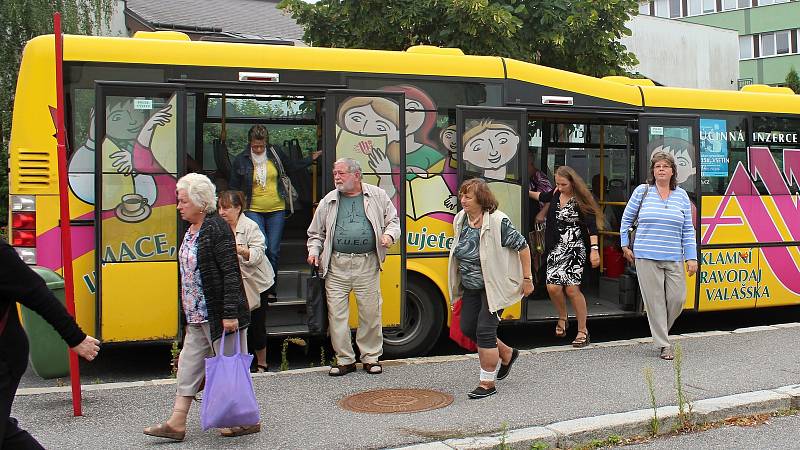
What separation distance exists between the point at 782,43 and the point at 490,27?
134ft

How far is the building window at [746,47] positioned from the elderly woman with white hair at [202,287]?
49.8 m

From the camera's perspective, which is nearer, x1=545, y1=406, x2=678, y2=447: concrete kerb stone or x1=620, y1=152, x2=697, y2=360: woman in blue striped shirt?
x1=545, y1=406, x2=678, y2=447: concrete kerb stone

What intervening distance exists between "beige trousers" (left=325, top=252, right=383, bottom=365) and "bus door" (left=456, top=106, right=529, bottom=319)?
143cm

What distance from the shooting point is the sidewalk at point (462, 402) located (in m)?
5.54

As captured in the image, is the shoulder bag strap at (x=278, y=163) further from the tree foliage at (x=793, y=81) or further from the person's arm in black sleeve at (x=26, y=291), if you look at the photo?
the tree foliage at (x=793, y=81)

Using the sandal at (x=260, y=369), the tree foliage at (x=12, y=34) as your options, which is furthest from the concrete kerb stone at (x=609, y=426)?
the tree foliage at (x=12, y=34)

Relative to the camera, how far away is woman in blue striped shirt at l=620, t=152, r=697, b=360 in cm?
792

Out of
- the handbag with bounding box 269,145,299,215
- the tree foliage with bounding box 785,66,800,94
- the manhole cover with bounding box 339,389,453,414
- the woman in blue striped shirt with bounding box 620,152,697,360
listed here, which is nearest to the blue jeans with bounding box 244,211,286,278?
the handbag with bounding box 269,145,299,215

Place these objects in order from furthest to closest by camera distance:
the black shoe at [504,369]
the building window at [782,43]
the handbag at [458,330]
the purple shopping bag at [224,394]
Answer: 1. the building window at [782,43]
2. the black shoe at [504,369]
3. the handbag at [458,330]
4. the purple shopping bag at [224,394]

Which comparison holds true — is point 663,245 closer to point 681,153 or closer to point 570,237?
point 570,237

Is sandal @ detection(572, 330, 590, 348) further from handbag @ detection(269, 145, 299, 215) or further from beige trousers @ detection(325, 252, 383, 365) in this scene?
handbag @ detection(269, 145, 299, 215)

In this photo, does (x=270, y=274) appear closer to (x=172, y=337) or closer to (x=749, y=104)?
(x=172, y=337)

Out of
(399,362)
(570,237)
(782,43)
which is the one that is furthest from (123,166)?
(782,43)

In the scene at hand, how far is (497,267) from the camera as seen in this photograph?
257 inches
